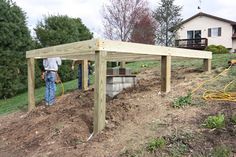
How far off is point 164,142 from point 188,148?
1.09 feet

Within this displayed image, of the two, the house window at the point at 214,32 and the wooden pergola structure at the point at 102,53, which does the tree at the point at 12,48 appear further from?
the house window at the point at 214,32

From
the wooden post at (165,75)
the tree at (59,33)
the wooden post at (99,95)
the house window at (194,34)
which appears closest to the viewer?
the wooden post at (99,95)

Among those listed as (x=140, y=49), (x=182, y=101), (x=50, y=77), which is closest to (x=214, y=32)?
(x=50, y=77)

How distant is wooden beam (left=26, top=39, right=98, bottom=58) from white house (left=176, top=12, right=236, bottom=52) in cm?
3509

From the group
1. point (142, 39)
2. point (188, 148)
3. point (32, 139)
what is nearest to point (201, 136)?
point (188, 148)

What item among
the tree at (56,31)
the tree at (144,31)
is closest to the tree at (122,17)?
the tree at (144,31)

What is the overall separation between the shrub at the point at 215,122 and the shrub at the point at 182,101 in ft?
3.34

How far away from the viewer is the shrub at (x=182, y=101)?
6438 mm

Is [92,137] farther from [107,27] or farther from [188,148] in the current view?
[107,27]

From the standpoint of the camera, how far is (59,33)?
18531 millimetres

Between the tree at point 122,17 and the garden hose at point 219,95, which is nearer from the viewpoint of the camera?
the garden hose at point 219,95

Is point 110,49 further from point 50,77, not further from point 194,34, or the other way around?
point 194,34

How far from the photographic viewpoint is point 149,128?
5.66 metres

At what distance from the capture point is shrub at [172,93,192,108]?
6438mm
